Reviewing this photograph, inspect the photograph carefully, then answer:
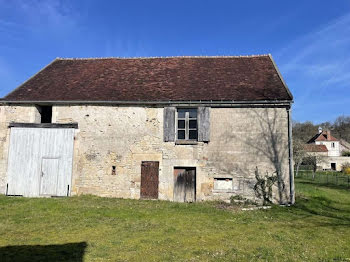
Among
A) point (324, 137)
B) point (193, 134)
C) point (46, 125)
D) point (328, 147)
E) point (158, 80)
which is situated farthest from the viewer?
point (324, 137)

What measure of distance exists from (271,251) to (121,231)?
3.86 metres

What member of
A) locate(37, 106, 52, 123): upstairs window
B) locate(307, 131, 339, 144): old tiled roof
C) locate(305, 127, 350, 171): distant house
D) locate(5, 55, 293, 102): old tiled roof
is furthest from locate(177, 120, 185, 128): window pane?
locate(307, 131, 339, 144): old tiled roof

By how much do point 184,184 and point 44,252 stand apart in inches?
292

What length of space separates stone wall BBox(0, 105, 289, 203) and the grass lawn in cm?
118

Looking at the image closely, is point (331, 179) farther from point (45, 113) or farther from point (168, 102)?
point (45, 113)

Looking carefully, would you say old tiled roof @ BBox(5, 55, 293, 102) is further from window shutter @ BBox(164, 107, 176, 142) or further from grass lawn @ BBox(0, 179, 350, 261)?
grass lawn @ BBox(0, 179, 350, 261)

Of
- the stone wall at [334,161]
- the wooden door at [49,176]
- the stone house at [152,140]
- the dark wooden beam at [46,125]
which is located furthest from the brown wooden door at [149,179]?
the stone wall at [334,161]

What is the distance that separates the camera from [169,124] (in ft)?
41.9

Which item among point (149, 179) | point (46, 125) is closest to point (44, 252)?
point (149, 179)

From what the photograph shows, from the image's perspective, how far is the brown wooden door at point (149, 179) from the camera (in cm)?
1254

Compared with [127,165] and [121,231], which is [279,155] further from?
[121,231]

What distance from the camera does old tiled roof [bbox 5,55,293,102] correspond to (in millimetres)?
12992

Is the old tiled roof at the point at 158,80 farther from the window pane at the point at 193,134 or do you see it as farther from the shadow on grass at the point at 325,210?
the shadow on grass at the point at 325,210

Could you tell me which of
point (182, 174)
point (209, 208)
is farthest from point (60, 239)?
point (182, 174)
